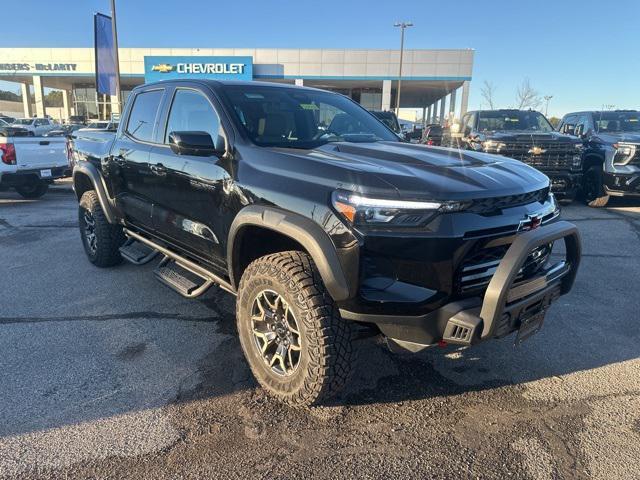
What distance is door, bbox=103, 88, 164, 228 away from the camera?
4.22 m

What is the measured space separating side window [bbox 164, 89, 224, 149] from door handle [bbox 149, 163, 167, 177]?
226 mm

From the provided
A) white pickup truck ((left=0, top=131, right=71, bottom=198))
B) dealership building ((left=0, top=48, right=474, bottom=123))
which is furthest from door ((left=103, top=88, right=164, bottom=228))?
dealership building ((left=0, top=48, right=474, bottom=123))

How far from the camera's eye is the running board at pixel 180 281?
3.64 m

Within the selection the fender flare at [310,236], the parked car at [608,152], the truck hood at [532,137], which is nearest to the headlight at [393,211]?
the fender flare at [310,236]

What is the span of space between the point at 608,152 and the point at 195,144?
351 inches

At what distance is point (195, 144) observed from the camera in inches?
121

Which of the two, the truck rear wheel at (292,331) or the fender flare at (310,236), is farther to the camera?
the truck rear wheel at (292,331)

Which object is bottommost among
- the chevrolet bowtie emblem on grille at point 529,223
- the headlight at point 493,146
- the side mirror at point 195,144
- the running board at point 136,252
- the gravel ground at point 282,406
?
the gravel ground at point 282,406

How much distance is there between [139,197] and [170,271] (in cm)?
78

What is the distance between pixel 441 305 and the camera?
2.44 m

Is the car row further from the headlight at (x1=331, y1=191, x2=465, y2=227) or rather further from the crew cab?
the headlight at (x1=331, y1=191, x2=465, y2=227)

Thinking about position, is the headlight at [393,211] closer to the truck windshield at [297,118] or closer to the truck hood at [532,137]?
the truck windshield at [297,118]

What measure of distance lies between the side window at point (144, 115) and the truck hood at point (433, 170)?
183 centimetres

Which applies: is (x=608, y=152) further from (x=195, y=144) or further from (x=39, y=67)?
(x=39, y=67)
